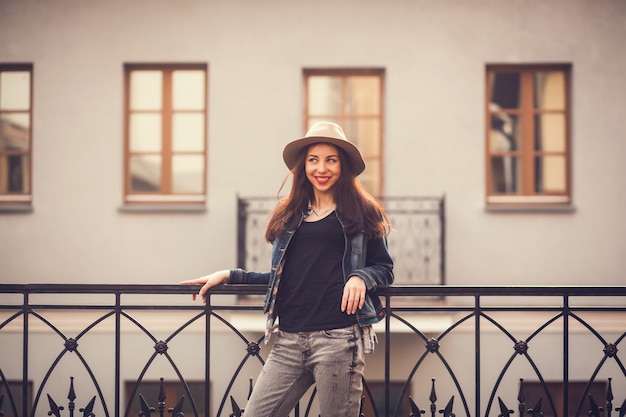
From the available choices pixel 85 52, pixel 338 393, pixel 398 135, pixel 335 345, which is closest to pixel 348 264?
pixel 335 345

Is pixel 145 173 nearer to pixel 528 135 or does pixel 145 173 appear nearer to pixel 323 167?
pixel 528 135

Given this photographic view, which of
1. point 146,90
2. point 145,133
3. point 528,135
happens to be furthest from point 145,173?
point 528,135

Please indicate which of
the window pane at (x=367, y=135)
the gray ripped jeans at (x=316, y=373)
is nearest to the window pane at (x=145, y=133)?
the window pane at (x=367, y=135)

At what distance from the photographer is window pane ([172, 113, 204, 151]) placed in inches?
328

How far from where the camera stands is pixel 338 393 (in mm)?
2262

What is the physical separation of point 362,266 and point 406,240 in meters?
5.49

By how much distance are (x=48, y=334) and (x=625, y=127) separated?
7.81m

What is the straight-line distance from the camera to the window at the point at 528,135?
8.18 metres

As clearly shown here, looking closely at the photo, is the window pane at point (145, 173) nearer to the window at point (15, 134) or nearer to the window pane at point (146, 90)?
the window pane at point (146, 90)

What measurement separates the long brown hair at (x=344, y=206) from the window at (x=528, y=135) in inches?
239

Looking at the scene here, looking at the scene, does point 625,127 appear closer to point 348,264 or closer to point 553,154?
point 553,154

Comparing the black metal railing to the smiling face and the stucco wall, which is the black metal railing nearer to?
the stucco wall

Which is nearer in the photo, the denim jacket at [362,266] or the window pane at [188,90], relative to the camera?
the denim jacket at [362,266]

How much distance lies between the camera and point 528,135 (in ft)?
27.0
